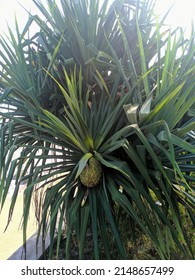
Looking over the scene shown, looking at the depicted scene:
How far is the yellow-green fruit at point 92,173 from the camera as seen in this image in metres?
0.79

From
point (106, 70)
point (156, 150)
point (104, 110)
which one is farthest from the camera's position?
point (106, 70)

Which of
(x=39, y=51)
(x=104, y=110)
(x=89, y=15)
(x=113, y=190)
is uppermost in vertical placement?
(x=89, y=15)

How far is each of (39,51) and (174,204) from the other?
2.57ft

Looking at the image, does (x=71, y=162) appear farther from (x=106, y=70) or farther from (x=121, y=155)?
(x=106, y=70)

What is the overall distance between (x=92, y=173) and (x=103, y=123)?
0.19 meters

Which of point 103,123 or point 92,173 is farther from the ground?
point 103,123

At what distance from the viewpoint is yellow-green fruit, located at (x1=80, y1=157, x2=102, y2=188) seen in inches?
31.0

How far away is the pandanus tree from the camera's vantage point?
0.74m

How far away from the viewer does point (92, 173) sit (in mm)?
788

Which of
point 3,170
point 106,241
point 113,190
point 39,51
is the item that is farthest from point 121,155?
point 39,51

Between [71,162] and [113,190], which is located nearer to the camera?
[113,190]

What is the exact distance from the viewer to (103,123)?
2.87ft

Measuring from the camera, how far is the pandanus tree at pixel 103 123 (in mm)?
739

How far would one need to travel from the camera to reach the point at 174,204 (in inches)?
33.2
